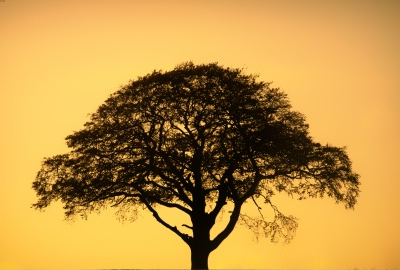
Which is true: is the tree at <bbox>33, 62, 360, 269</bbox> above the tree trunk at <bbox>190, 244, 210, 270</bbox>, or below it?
above

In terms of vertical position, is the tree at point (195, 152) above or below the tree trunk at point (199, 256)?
above

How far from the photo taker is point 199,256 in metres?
41.6

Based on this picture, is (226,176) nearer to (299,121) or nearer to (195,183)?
(195,183)

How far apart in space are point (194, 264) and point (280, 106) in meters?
12.7

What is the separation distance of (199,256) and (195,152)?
7219mm

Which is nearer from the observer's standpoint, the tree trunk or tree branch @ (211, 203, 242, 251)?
the tree trunk

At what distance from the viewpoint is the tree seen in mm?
41219

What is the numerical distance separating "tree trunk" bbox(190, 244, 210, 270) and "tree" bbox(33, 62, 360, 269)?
7cm

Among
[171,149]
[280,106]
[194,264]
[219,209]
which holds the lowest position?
[194,264]

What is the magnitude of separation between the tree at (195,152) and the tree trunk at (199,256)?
69 millimetres

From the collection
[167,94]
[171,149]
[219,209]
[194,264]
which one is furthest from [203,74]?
[194,264]

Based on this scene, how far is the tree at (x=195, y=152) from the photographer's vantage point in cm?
4122

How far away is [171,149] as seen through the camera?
136ft

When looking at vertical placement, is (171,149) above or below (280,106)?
below
